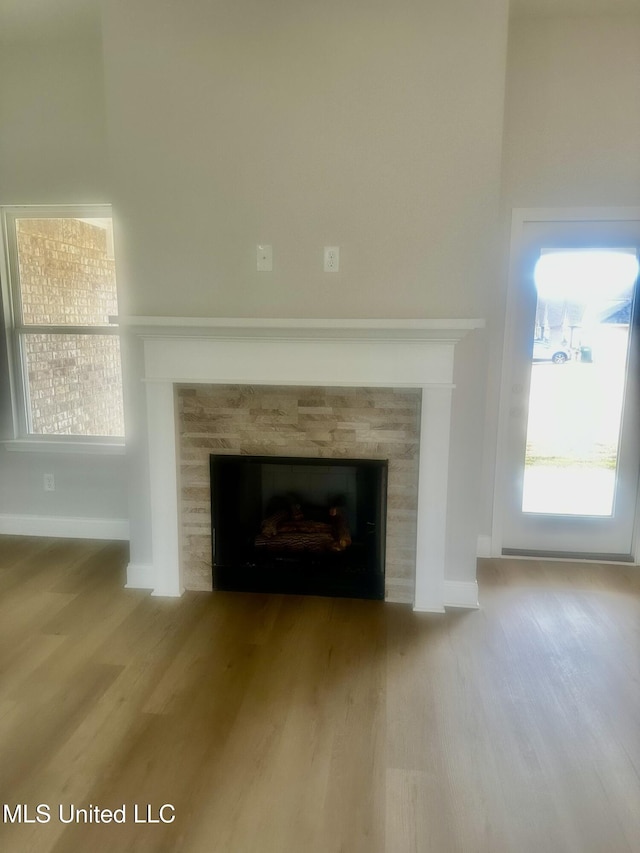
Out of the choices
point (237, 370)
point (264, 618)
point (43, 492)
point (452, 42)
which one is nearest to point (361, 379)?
point (237, 370)

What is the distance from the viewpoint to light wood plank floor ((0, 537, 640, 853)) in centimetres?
154

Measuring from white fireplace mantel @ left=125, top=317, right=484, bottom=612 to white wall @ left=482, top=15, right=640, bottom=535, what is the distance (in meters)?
1.09

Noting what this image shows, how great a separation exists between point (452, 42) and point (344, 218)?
809 mm

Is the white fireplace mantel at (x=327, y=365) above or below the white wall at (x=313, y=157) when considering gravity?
below

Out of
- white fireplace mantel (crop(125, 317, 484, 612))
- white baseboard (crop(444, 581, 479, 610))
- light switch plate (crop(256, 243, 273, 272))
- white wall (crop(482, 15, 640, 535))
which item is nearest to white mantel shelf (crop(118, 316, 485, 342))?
white fireplace mantel (crop(125, 317, 484, 612))

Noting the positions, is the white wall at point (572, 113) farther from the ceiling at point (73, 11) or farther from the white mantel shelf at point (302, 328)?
the white mantel shelf at point (302, 328)

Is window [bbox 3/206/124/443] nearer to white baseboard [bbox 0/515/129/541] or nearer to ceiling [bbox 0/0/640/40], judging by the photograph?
white baseboard [bbox 0/515/129/541]

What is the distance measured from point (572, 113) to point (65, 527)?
3.68 metres

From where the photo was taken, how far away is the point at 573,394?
3.13 meters

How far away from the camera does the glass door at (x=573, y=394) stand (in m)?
3.01

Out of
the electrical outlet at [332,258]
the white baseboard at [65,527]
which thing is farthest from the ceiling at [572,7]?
the white baseboard at [65,527]

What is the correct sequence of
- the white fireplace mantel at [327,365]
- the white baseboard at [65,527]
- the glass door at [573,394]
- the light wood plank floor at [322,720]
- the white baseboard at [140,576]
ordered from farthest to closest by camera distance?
the white baseboard at [65,527], the glass door at [573,394], the white baseboard at [140,576], the white fireplace mantel at [327,365], the light wood plank floor at [322,720]

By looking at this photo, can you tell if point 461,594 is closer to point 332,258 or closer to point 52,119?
point 332,258

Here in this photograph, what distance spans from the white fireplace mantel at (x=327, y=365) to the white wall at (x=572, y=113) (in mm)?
1086
